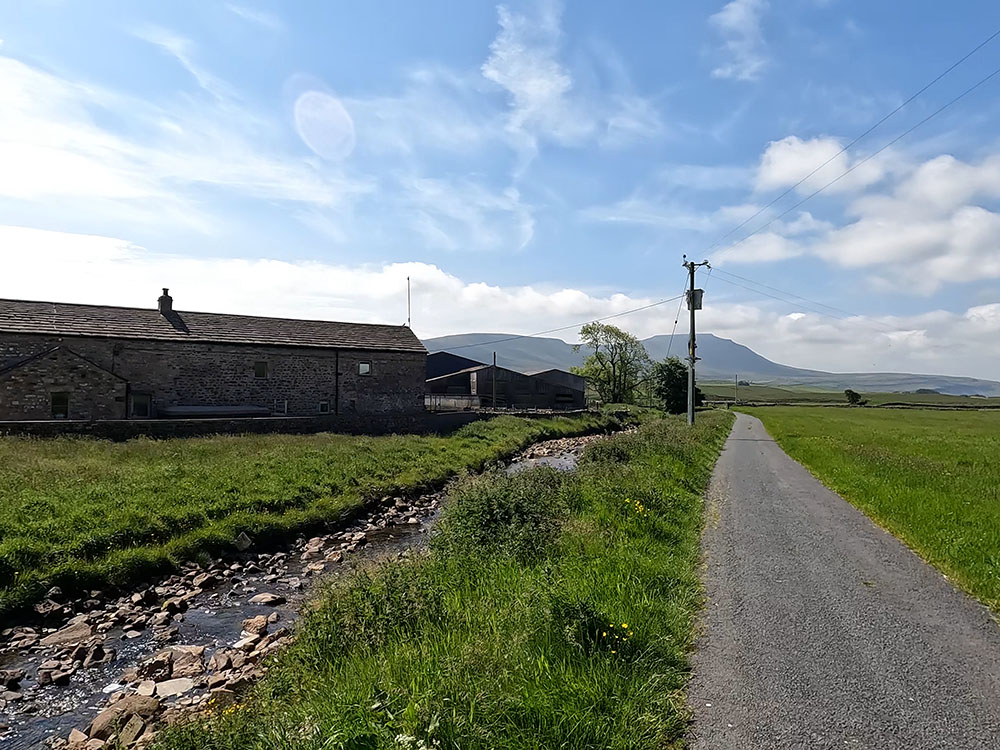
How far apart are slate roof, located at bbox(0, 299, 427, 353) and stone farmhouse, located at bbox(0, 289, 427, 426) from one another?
7 cm

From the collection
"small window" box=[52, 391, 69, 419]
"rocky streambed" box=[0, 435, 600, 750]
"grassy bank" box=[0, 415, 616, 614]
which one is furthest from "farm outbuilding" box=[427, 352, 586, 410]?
"rocky streambed" box=[0, 435, 600, 750]

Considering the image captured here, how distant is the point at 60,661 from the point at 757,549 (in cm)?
1064

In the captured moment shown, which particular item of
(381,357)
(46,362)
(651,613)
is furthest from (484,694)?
(381,357)

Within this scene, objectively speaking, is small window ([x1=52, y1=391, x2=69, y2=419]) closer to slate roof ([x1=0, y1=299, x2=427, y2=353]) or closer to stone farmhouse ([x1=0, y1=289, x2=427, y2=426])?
stone farmhouse ([x1=0, y1=289, x2=427, y2=426])

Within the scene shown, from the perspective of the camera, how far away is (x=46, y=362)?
2839cm

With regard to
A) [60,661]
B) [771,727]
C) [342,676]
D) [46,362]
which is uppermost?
[46,362]

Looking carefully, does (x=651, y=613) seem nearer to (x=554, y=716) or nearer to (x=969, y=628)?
(x=554, y=716)

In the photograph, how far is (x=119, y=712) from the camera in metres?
7.14

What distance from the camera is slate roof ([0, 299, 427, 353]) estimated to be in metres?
31.8

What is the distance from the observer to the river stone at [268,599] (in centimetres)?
1131

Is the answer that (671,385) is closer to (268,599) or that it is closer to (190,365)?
(190,365)

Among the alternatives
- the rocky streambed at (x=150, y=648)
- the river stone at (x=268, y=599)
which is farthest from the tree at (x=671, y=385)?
the river stone at (x=268, y=599)

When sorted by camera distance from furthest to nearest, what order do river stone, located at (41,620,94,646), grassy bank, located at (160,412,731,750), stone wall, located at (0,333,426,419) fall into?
stone wall, located at (0,333,426,419)
river stone, located at (41,620,94,646)
grassy bank, located at (160,412,731,750)

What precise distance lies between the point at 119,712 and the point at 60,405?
2718 centimetres
